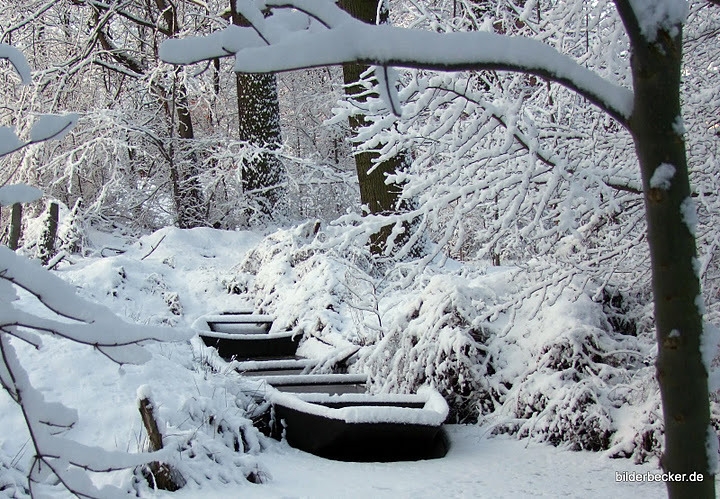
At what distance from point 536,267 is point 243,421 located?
224cm

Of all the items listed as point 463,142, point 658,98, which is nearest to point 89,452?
point 658,98

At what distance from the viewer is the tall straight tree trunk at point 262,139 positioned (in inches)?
492

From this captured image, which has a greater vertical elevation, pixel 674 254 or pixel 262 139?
pixel 262 139

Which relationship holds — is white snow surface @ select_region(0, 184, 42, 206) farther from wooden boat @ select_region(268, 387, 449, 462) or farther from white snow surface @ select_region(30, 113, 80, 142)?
wooden boat @ select_region(268, 387, 449, 462)

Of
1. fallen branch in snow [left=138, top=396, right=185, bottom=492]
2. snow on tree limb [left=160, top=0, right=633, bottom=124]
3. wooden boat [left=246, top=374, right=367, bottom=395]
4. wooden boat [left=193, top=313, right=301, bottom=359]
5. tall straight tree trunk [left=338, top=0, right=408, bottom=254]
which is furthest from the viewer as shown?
tall straight tree trunk [left=338, top=0, right=408, bottom=254]

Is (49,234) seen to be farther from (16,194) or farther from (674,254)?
(674,254)

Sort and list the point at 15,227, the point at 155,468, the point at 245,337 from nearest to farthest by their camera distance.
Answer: the point at 15,227 < the point at 155,468 < the point at 245,337

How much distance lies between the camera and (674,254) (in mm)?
1544

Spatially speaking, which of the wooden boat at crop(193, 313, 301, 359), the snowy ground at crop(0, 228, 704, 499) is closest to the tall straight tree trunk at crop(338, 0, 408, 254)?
the wooden boat at crop(193, 313, 301, 359)

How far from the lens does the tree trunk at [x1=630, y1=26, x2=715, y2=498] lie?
5.04 ft

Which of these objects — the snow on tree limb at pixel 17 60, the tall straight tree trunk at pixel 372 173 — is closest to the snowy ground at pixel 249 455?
the snow on tree limb at pixel 17 60

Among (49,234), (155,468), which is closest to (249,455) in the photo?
(155,468)

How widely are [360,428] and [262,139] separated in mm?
8797

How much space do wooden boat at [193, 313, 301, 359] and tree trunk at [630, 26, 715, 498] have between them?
20.7 ft
